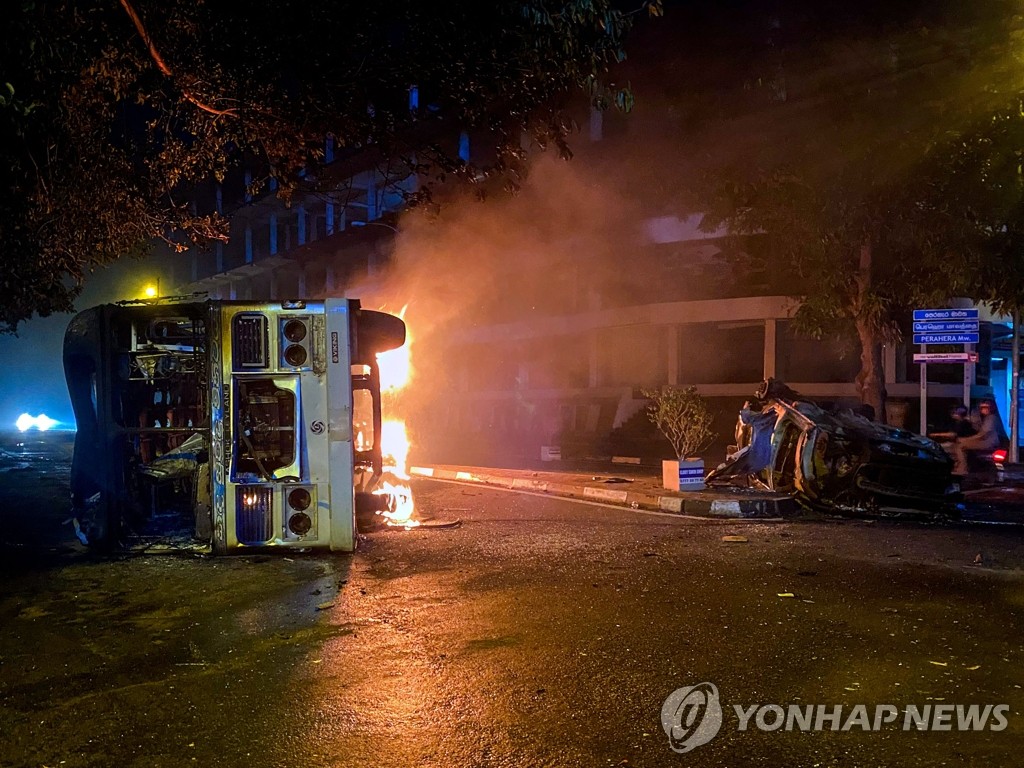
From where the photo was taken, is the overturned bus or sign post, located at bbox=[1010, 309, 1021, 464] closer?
the overturned bus

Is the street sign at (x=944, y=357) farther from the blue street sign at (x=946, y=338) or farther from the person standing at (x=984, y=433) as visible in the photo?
the person standing at (x=984, y=433)

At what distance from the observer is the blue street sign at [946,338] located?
1224cm

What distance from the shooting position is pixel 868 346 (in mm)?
14055

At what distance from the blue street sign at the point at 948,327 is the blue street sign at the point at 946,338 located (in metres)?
0.06

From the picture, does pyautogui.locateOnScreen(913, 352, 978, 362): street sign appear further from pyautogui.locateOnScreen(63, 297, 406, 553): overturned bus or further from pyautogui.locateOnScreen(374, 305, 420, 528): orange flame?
pyautogui.locateOnScreen(63, 297, 406, 553): overturned bus

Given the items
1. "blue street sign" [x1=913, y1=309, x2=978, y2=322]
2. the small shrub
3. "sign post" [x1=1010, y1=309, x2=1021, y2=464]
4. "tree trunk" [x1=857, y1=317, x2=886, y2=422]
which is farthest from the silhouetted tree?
"sign post" [x1=1010, y1=309, x2=1021, y2=464]

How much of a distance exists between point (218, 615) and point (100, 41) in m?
4.89

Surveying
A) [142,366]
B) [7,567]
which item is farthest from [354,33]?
[7,567]

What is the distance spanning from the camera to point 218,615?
5051 mm

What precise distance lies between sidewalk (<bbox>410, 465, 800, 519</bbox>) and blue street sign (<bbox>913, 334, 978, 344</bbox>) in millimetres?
4397

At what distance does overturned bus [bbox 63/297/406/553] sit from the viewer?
6.46 metres

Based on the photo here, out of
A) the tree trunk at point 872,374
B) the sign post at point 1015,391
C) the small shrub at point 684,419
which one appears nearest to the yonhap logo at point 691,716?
the small shrub at point 684,419

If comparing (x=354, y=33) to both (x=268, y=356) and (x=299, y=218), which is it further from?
(x=299, y=218)

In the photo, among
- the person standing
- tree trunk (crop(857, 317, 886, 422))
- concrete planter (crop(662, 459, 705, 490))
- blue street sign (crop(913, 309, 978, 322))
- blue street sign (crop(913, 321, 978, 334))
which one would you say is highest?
blue street sign (crop(913, 309, 978, 322))
